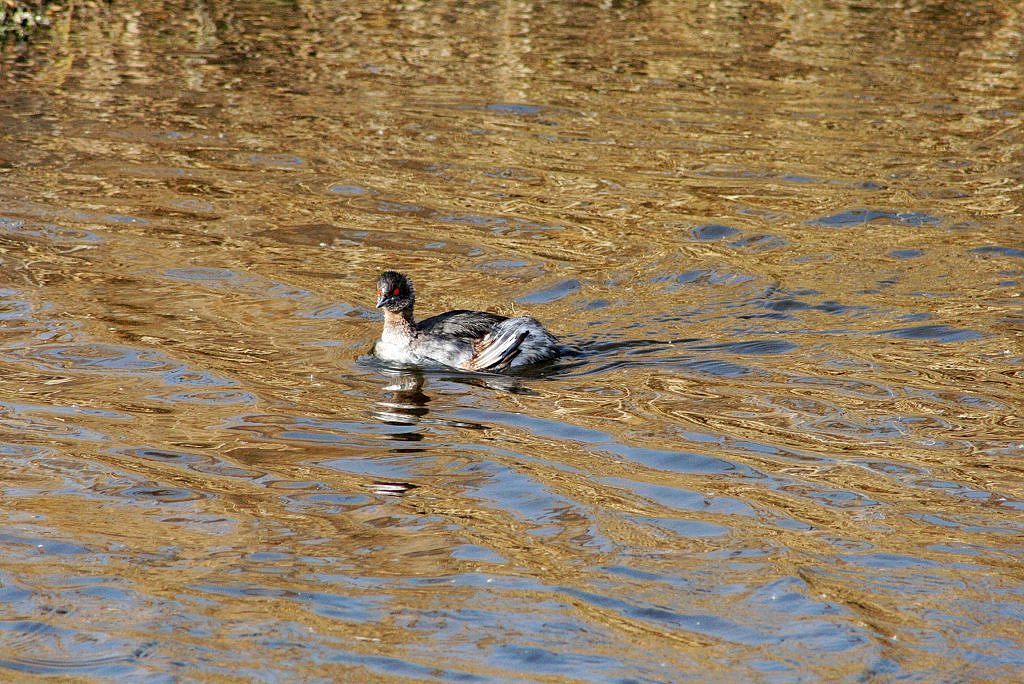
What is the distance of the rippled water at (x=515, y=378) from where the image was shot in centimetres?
635

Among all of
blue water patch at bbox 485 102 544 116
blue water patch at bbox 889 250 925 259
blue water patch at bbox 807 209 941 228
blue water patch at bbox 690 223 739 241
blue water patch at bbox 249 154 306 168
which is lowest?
blue water patch at bbox 889 250 925 259

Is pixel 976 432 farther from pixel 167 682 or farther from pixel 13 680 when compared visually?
pixel 13 680

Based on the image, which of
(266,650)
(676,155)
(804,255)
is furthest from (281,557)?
(676,155)

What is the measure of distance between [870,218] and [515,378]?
5698 mm

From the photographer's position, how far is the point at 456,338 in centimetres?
1027

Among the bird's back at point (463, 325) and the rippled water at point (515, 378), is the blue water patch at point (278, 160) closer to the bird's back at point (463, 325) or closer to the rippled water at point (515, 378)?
the rippled water at point (515, 378)

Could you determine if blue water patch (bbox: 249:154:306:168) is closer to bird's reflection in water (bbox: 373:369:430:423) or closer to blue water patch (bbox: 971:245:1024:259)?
bird's reflection in water (bbox: 373:369:430:423)

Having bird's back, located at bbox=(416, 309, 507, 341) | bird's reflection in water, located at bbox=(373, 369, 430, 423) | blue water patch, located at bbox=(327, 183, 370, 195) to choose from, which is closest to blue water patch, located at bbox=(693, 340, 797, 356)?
bird's back, located at bbox=(416, 309, 507, 341)

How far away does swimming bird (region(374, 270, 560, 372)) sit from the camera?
33.1 feet

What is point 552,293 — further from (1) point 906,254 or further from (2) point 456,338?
(1) point 906,254

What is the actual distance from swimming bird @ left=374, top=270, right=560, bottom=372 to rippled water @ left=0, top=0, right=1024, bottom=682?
22 cm

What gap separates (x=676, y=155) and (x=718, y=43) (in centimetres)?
686

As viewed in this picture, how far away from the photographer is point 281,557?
6.92 meters

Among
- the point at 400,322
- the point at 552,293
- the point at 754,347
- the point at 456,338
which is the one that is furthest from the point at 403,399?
the point at 552,293
